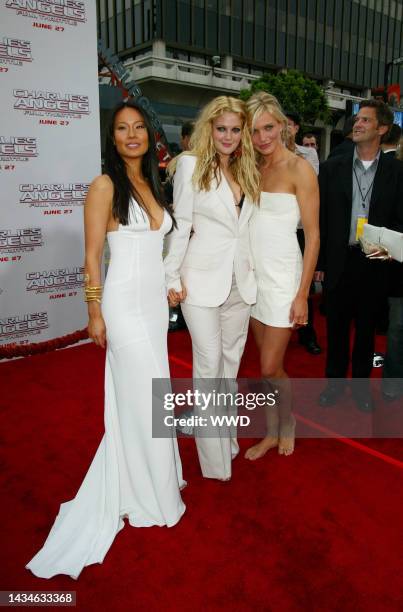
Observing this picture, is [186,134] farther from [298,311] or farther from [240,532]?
[240,532]

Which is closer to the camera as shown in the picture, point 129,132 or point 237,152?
point 129,132

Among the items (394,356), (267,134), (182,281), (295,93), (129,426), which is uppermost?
(295,93)

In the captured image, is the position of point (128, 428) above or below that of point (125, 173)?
below

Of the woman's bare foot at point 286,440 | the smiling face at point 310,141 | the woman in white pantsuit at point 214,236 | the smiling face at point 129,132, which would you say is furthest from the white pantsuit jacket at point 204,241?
the smiling face at point 310,141

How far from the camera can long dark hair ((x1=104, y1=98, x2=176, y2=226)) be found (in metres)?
2.12

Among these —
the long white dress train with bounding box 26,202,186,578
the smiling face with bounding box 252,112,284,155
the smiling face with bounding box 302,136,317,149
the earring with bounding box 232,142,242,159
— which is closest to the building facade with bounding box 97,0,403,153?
the smiling face with bounding box 302,136,317,149

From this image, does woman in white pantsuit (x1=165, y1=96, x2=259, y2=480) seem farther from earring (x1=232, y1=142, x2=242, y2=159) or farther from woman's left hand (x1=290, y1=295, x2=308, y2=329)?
woman's left hand (x1=290, y1=295, x2=308, y2=329)

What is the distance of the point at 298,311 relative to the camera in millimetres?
2648

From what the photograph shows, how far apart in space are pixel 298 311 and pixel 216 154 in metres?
0.91

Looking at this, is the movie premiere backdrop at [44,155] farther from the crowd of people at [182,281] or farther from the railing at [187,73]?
the railing at [187,73]

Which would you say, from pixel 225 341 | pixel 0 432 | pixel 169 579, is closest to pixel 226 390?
pixel 225 341

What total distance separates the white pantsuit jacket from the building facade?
84.8 ft

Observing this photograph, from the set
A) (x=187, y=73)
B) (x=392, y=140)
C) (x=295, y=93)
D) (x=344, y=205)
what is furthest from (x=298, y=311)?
(x=187, y=73)

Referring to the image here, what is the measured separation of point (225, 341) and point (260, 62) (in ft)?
125
